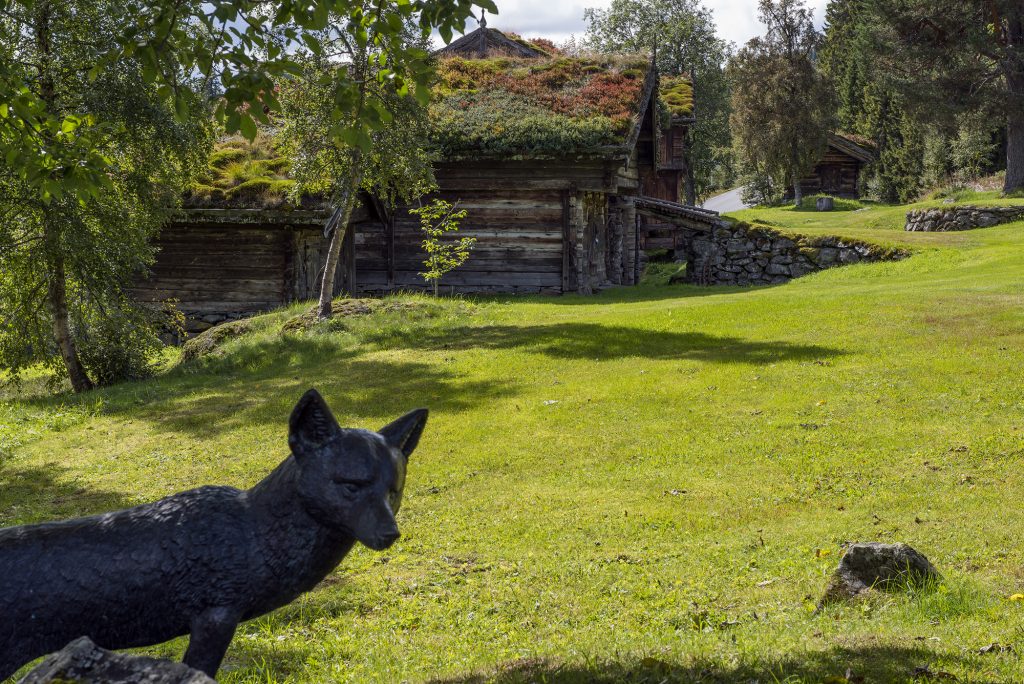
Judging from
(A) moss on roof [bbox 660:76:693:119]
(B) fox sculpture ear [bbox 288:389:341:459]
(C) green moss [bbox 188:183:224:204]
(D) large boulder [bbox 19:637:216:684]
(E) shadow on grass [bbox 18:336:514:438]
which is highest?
(A) moss on roof [bbox 660:76:693:119]

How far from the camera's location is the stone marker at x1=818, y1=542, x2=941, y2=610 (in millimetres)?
6922

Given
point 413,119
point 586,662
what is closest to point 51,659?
point 586,662

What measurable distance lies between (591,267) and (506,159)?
5.65 meters

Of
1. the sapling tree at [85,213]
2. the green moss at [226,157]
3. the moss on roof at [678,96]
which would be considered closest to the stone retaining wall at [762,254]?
the green moss at [226,157]

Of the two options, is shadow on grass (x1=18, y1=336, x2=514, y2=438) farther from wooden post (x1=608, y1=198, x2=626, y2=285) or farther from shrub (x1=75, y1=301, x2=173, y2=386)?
wooden post (x1=608, y1=198, x2=626, y2=285)

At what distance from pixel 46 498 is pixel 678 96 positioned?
46041 mm

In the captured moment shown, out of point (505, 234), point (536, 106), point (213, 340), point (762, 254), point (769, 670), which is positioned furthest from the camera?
point (762, 254)

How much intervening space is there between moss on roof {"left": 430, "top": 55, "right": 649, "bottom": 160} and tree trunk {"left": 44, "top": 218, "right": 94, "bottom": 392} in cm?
1198

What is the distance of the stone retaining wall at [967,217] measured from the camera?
3697 centimetres

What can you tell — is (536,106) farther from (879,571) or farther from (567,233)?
(879,571)

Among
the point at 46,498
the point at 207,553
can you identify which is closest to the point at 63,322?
the point at 46,498

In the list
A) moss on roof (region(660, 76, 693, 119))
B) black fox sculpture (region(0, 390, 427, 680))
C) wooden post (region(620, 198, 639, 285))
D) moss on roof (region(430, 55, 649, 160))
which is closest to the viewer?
black fox sculpture (region(0, 390, 427, 680))

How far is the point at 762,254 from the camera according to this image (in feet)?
113

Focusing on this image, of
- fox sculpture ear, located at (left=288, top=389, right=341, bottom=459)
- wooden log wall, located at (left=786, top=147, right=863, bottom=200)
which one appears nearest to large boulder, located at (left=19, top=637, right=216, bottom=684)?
fox sculpture ear, located at (left=288, top=389, right=341, bottom=459)
